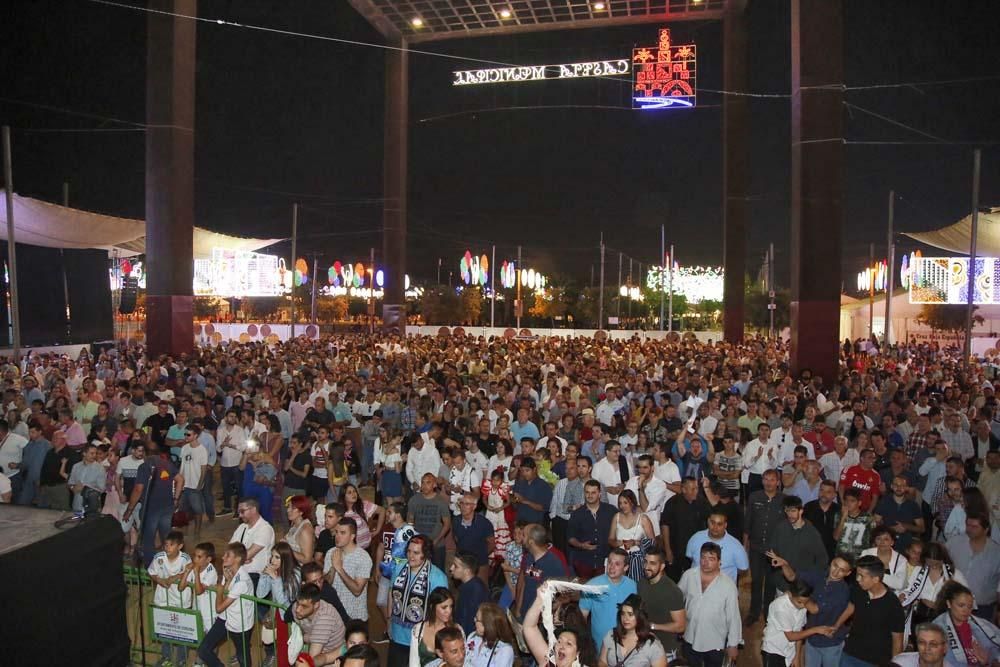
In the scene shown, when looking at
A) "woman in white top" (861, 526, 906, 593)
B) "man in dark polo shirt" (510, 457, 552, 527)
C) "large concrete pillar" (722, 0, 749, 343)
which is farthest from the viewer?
"large concrete pillar" (722, 0, 749, 343)

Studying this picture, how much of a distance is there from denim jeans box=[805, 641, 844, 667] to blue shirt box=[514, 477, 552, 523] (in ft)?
9.37

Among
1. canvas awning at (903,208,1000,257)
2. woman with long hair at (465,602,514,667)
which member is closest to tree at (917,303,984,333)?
canvas awning at (903,208,1000,257)

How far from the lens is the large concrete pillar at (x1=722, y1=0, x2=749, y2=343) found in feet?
101

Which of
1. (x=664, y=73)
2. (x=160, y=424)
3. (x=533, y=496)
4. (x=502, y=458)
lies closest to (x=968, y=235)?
(x=664, y=73)

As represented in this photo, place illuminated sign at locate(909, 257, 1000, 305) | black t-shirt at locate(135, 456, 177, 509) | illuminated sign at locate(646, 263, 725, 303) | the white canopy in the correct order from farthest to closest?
1. illuminated sign at locate(646, 263, 725, 303)
2. illuminated sign at locate(909, 257, 1000, 305)
3. the white canopy
4. black t-shirt at locate(135, 456, 177, 509)

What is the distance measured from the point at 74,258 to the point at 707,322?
45.7m

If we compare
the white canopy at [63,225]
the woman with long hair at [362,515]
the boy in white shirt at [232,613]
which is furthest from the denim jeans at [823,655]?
the white canopy at [63,225]

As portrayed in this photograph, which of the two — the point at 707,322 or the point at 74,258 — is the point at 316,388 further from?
the point at 707,322

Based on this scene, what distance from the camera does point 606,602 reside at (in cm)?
551

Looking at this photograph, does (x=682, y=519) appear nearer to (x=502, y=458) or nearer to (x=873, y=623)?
(x=873, y=623)

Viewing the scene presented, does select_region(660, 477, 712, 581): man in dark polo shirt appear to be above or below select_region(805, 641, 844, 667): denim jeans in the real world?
above

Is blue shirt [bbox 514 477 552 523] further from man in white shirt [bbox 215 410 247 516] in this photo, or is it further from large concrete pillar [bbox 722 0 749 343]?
large concrete pillar [bbox 722 0 749 343]

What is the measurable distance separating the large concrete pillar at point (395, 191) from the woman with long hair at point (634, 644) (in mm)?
30110

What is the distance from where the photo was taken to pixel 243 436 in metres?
10.6
